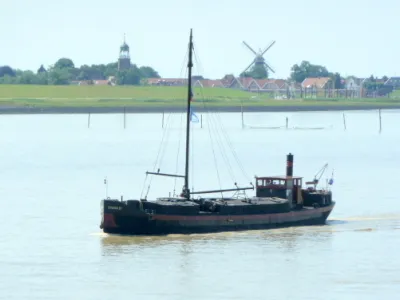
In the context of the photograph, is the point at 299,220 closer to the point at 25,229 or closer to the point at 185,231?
the point at 185,231

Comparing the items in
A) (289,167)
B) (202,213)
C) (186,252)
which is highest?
(289,167)

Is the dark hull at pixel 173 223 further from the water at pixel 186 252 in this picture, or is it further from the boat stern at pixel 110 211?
the water at pixel 186 252

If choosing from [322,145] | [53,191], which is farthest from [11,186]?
[322,145]

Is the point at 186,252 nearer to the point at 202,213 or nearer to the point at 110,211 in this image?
the point at 202,213

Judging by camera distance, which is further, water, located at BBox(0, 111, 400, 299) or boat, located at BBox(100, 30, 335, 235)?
boat, located at BBox(100, 30, 335, 235)

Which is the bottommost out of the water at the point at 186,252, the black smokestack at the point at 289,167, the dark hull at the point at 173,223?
the water at the point at 186,252

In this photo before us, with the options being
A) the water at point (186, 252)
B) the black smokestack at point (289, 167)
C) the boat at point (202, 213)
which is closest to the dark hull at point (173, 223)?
the boat at point (202, 213)

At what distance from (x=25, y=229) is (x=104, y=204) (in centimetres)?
742

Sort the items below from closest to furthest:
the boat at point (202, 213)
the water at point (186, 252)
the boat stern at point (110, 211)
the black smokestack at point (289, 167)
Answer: the water at point (186, 252)
the boat at point (202, 213)
the boat stern at point (110, 211)
the black smokestack at point (289, 167)

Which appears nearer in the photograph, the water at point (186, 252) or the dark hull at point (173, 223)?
the water at point (186, 252)

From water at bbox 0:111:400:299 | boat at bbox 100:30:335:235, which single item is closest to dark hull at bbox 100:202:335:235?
boat at bbox 100:30:335:235

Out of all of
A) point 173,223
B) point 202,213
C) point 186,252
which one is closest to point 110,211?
point 173,223

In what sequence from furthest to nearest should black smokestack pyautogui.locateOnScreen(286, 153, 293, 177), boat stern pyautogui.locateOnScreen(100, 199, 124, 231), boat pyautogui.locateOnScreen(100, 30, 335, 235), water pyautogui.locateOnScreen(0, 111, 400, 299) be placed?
black smokestack pyautogui.locateOnScreen(286, 153, 293, 177)
boat stern pyautogui.locateOnScreen(100, 199, 124, 231)
boat pyautogui.locateOnScreen(100, 30, 335, 235)
water pyautogui.locateOnScreen(0, 111, 400, 299)

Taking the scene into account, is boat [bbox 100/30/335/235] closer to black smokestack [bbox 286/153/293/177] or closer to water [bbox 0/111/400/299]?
water [bbox 0/111/400/299]
